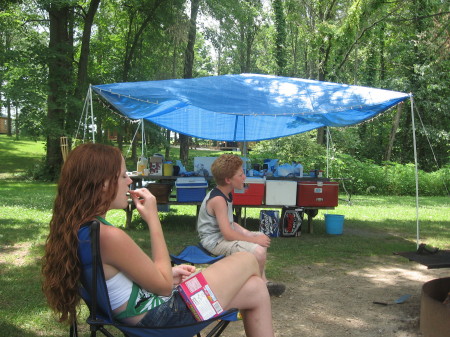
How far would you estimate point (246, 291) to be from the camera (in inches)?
81.1

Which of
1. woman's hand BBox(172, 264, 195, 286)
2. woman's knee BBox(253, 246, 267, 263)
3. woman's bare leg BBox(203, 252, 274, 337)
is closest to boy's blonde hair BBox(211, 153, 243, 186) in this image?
woman's knee BBox(253, 246, 267, 263)

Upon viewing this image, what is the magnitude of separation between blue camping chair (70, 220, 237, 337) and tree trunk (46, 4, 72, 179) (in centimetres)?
1208

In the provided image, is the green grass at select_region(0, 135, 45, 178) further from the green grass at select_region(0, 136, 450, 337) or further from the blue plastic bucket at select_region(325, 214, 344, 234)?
the blue plastic bucket at select_region(325, 214, 344, 234)

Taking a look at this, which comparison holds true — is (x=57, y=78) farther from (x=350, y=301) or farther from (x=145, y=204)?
(x=145, y=204)

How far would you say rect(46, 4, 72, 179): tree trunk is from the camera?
13.4 m

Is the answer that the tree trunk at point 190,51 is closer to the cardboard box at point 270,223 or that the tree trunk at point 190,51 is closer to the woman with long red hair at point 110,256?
the cardboard box at point 270,223

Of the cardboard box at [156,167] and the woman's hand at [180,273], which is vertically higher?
the cardboard box at [156,167]

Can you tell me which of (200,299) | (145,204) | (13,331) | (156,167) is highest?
(156,167)

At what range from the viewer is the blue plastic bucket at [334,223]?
694cm

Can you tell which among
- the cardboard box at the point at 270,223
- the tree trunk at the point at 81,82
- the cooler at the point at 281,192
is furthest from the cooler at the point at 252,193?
the tree trunk at the point at 81,82

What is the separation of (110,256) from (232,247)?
1.77m

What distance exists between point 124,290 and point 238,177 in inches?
70.9

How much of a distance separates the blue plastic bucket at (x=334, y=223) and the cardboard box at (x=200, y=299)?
17.2 ft

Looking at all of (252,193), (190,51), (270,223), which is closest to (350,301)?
(270,223)
